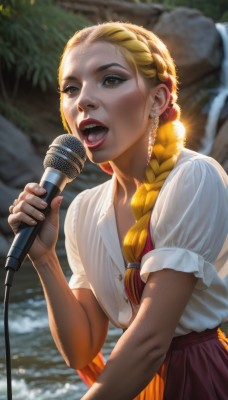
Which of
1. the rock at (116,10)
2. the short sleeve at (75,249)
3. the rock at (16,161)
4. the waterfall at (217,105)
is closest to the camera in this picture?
the short sleeve at (75,249)

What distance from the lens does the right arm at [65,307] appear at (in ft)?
6.59

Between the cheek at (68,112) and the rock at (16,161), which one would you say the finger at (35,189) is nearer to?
the cheek at (68,112)

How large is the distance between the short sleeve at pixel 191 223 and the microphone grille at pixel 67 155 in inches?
8.8

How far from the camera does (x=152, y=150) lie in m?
2.06

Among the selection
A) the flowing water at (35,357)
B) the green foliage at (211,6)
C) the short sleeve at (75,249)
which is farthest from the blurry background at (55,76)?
the short sleeve at (75,249)

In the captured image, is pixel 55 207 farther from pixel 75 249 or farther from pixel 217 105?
pixel 217 105

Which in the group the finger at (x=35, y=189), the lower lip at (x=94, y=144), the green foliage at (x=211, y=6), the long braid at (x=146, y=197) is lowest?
the green foliage at (x=211, y=6)

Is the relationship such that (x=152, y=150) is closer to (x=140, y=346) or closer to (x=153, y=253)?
(x=153, y=253)

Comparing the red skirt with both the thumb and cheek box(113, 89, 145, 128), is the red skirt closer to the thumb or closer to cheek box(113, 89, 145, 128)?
the thumb

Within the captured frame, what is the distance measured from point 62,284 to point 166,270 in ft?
1.24

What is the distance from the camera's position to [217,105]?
14.2 meters

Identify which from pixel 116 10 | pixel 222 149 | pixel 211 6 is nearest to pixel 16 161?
pixel 222 149

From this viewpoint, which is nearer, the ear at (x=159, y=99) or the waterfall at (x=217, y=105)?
the ear at (x=159, y=99)

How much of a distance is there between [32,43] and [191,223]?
38.9ft
